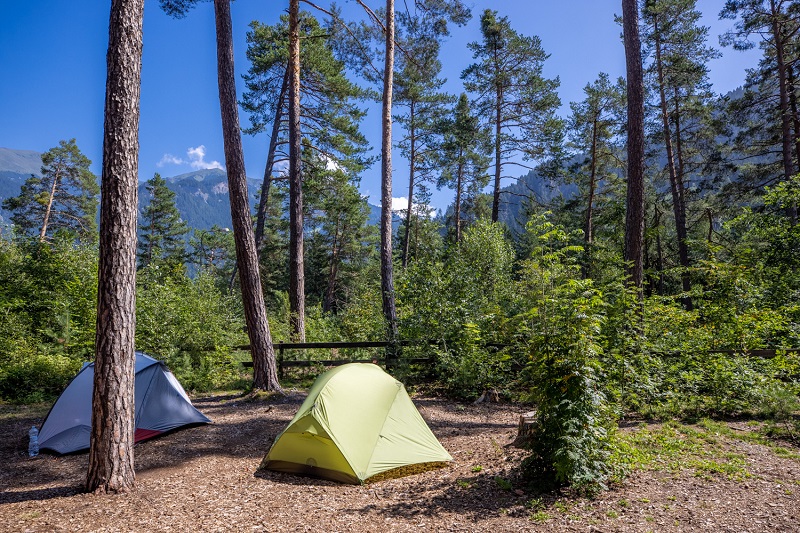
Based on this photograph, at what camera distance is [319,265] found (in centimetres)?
3028

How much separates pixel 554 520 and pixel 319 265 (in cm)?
2744

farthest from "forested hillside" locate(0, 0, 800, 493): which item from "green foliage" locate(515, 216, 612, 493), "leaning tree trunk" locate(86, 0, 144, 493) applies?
"leaning tree trunk" locate(86, 0, 144, 493)

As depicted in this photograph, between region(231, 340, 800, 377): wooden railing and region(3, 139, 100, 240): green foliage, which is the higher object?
region(3, 139, 100, 240): green foliage

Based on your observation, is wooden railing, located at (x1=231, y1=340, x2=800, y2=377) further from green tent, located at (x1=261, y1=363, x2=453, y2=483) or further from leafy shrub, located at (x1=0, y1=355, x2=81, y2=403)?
Answer: green tent, located at (x1=261, y1=363, x2=453, y2=483)

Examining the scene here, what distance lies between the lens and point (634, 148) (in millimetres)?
7977

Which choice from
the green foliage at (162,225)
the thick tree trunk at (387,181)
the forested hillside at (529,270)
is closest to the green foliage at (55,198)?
the forested hillside at (529,270)

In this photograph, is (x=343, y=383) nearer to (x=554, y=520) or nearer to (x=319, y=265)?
(x=554, y=520)

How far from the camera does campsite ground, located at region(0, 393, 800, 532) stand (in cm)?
376

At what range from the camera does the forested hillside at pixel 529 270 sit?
5590 mm

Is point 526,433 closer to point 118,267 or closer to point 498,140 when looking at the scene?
point 118,267

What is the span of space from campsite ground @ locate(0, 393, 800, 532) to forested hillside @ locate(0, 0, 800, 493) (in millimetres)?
524

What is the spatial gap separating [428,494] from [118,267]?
3.96m

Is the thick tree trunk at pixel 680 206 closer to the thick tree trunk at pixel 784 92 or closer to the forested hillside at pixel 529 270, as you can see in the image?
the forested hillside at pixel 529 270

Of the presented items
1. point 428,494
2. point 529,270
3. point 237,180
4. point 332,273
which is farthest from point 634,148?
point 332,273
